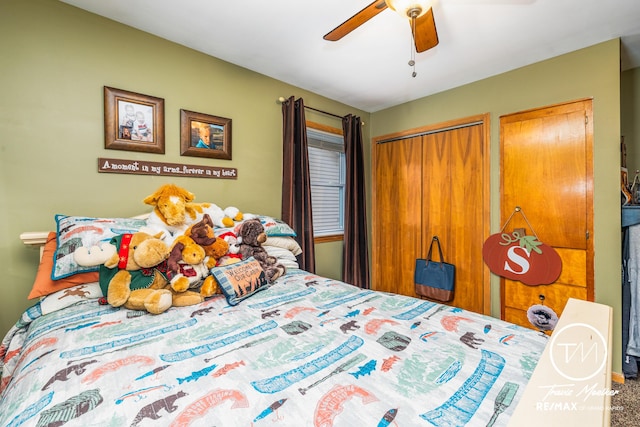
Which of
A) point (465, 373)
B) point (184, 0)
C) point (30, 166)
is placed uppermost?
point (184, 0)

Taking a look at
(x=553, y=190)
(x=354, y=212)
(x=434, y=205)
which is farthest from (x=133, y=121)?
(x=553, y=190)

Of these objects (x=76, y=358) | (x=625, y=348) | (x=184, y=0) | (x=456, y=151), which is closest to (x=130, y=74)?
(x=184, y=0)

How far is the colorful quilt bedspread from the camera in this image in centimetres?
69

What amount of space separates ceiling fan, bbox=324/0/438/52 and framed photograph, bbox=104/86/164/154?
1404 millimetres

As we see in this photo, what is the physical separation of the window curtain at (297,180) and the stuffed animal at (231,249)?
0.93 meters

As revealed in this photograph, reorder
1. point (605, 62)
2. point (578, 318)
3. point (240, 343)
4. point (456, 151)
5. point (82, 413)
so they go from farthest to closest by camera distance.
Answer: point (456, 151) → point (605, 62) → point (240, 343) → point (578, 318) → point (82, 413)

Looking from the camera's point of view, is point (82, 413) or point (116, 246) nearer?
point (82, 413)

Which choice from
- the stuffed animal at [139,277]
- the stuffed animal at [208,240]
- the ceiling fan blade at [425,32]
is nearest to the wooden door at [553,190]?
the ceiling fan blade at [425,32]

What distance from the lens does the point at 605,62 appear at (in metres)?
2.17

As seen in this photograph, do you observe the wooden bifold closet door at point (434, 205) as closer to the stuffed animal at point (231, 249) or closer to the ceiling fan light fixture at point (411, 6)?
the ceiling fan light fixture at point (411, 6)

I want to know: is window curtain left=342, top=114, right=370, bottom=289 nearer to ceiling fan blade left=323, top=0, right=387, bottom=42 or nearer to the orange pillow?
ceiling fan blade left=323, top=0, right=387, bottom=42

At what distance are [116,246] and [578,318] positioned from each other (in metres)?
1.94

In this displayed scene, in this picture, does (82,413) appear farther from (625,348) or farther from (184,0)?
(625,348)

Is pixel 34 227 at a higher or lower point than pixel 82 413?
higher
